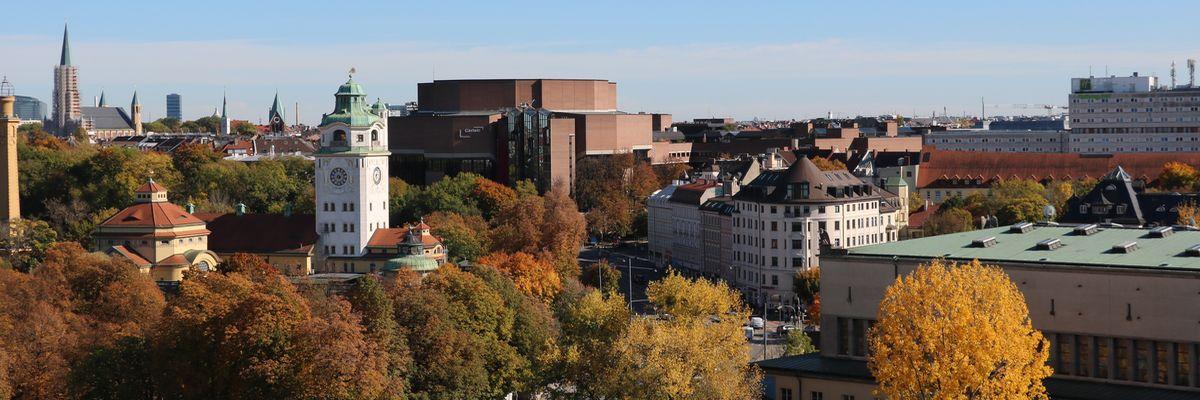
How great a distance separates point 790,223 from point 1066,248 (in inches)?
2806

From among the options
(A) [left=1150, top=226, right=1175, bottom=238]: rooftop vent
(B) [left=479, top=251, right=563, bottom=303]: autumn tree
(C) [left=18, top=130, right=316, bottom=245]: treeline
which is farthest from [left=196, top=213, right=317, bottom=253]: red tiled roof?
(A) [left=1150, top=226, right=1175, bottom=238]: rooftop vent

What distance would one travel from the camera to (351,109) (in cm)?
13875

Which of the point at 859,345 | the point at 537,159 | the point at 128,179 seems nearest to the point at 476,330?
the point at 859,345

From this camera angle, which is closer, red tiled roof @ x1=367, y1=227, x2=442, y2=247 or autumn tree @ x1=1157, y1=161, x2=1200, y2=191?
red tiled roof @ x1=367, y1=227, x2=442, y2=247

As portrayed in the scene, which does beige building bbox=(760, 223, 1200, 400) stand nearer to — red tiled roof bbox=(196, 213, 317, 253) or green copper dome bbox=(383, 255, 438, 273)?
green copper dome bbox=(383, 255, 438, 273)

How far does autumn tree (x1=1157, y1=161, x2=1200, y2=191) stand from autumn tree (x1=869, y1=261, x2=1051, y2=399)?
12020 centimetres

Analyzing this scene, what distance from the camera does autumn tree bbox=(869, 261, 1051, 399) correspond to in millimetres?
62562

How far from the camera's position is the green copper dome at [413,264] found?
111625 mm

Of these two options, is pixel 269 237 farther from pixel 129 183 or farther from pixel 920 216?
pixel 920 216

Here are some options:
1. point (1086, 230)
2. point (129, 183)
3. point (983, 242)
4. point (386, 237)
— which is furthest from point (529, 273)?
point (129, 183)

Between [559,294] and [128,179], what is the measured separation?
228 ft

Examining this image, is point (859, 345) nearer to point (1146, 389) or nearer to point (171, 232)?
point (1146, 389)

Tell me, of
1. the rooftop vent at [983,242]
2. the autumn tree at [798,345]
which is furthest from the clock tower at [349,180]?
the rooftop vent at [983,242]

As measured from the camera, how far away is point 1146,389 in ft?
224
